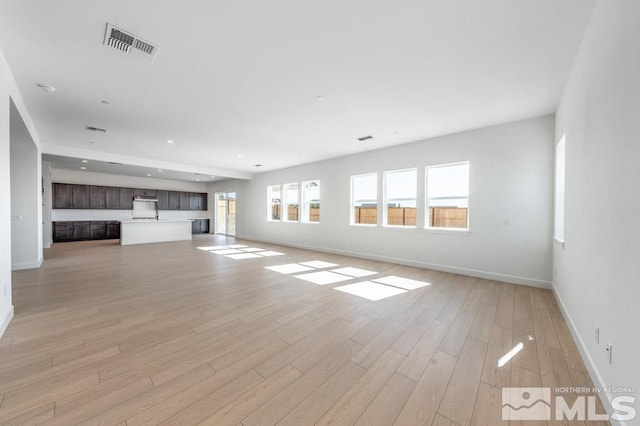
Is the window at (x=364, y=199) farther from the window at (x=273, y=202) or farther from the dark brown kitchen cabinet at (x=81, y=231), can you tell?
the dark brown kitchen cabinet at (x=81, y=231)

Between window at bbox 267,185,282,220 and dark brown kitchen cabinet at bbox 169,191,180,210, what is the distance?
Answer: 5320mm

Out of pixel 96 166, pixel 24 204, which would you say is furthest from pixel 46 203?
pixel 24 204

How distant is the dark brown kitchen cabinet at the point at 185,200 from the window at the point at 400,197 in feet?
32.9

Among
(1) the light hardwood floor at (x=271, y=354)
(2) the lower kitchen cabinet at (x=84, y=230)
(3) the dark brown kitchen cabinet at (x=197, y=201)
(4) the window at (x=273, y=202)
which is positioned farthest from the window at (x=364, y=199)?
(2) the lower kitchen cabinet at (x=84, y=230)

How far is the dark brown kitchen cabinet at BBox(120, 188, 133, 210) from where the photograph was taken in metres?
10.2

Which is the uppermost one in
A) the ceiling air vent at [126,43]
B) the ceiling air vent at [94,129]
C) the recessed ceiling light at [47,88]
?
the ceiling air vent at [126,43]

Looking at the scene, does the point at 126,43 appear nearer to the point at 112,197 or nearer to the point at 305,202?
the point at 305,202

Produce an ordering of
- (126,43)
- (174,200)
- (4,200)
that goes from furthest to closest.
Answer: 1. (174,200)
2. (4,200)
3. (126,43)

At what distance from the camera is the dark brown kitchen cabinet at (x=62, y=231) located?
8836 mm

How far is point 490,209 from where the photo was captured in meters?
4.38

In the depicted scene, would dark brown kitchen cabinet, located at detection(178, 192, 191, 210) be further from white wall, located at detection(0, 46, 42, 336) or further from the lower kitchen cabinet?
white wall, located at detection(0, 46, 42, 336)

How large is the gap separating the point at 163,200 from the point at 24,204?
6.60 meters

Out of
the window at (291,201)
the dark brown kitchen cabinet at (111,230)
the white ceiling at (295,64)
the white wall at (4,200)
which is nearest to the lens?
the white ceiling at (295,64)

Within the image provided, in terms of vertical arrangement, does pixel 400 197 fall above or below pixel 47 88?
below
